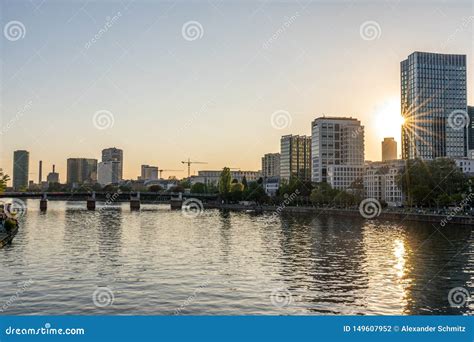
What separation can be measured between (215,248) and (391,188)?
126 m

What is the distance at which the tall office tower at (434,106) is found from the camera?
187738mm

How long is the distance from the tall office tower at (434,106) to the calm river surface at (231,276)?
480ft

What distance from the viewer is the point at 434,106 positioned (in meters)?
193

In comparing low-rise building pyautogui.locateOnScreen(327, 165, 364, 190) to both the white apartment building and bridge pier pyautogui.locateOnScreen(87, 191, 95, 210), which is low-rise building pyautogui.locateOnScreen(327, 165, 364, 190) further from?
bridge pier pyautogui.locateOnScreen(87, 191, 95, 210)

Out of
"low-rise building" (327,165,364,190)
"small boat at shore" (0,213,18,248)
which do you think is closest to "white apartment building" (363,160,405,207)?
"low-rise building" (327,165,364,190)

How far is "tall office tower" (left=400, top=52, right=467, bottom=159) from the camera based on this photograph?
7391 inches

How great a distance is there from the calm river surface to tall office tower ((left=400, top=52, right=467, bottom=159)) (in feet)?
480

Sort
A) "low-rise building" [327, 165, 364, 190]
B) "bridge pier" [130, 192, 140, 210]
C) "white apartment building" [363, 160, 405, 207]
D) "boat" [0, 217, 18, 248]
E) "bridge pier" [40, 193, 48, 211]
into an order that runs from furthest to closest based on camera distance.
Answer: "low-rise building" [327, 165, 364, 190] → "white apartment building" [363, 160, 405, 207] → "bridge pier" [130, 192, 140, 210] → "bridge pier" [40, 193, 48, 211] → "boat" [0, 217, 18, 248]

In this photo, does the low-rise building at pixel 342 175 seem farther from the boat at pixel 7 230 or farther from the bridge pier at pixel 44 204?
the boat at pixel 7 230

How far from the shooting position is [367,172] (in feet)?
622

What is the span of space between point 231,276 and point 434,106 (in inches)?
7147

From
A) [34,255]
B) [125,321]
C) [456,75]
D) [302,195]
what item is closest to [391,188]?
[302,195]

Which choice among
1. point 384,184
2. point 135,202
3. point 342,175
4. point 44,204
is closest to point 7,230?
point 44,204

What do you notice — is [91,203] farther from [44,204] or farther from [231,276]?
[231,276]
